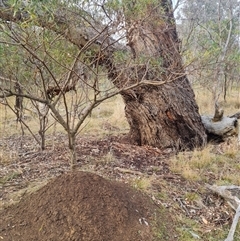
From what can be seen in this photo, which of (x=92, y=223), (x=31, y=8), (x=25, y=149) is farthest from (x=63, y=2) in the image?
(x=25, y=149)

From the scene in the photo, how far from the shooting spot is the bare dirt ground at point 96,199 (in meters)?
2.52

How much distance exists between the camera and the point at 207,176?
4.01m

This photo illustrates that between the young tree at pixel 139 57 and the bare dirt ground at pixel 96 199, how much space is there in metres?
0.71

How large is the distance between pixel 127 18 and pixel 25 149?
2.88m

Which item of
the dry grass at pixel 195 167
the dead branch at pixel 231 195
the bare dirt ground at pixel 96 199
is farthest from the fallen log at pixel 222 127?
the dead branch at pixel 231 195

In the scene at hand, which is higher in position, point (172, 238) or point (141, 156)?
point (141, 156)

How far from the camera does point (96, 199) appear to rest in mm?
2688

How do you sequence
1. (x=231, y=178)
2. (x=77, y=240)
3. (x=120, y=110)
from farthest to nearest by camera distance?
(x=120, y=110) < (x=231, y=178) < (x=77, y=240)

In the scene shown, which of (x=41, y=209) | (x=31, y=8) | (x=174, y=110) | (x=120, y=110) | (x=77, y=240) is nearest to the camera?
(x=31, y=8)

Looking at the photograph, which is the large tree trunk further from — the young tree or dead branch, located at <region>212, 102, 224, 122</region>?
dead branch, located at <region>212, 102, 224, 122</region>

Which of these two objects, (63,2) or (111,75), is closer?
(63,2)

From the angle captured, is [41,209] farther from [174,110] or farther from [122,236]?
[174,110]

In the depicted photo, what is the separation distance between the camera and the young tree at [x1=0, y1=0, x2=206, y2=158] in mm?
2867

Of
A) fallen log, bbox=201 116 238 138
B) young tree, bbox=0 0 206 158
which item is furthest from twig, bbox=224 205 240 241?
fallen log, bbox=201 116 238 138
